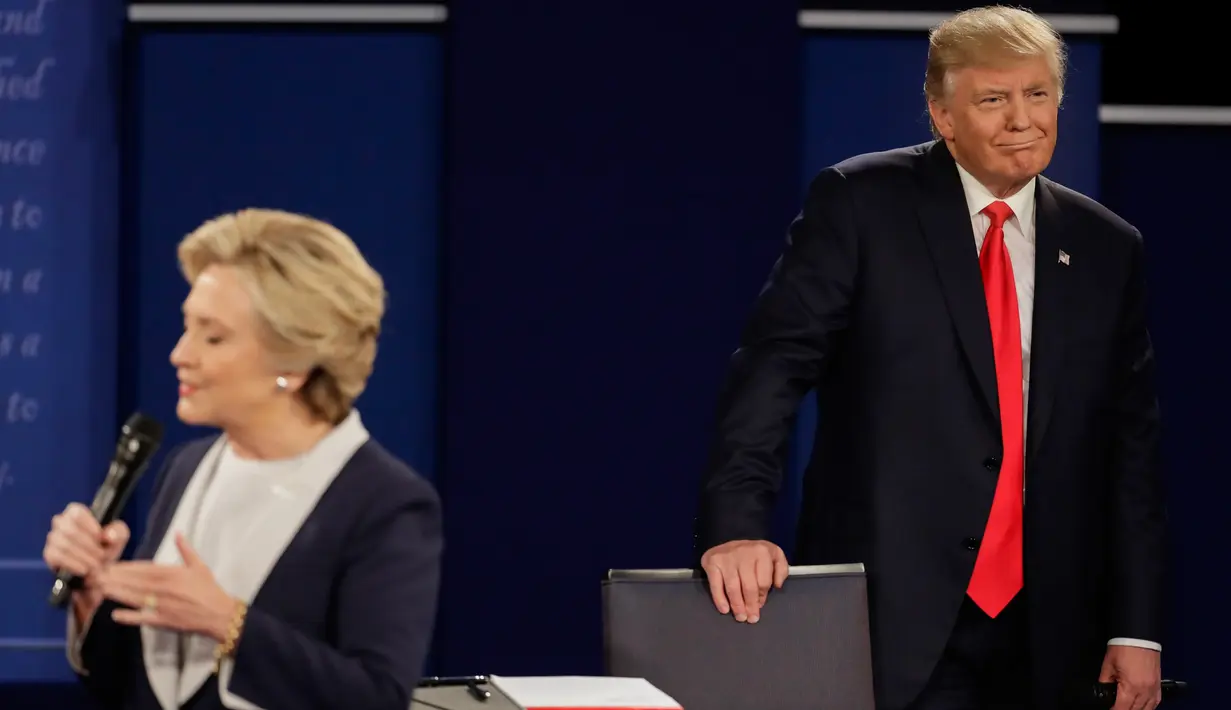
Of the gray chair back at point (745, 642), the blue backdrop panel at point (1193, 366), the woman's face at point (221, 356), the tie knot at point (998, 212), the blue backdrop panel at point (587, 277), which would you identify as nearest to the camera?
the woman's face at point (221, 356)

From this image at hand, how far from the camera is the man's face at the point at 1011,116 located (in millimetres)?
2391

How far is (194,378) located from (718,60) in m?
2.65

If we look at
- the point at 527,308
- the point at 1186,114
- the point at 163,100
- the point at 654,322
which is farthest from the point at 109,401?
the point at 1186,114

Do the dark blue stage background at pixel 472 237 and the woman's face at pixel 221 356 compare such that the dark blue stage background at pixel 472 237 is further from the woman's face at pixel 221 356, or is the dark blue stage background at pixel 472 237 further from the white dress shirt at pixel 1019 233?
the woman's face at pixel 221 356

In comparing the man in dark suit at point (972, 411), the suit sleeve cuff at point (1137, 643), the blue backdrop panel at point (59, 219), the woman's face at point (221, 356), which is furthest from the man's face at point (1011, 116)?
the blue backdrop panel at point (59, 219)

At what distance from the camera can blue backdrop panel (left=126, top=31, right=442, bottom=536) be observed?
13.7ft

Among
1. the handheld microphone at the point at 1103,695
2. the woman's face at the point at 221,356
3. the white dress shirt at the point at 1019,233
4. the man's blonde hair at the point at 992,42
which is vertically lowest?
the handheld microphone at the point at 1103,695

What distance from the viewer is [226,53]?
13.7 ft

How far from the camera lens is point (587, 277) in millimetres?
4109

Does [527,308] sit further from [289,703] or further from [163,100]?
[289,703]

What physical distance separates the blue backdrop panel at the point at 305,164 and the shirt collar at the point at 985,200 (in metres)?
2.01

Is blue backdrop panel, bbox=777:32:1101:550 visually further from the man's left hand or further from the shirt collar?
the man's left hand

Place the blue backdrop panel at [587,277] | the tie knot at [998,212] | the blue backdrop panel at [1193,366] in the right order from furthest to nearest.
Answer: the blue backdrop panel at [1193,366], the blue backdrop panel at [587,277], the tie knot at [998,212]

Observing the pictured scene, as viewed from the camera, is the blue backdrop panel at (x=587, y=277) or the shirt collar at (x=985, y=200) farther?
the blue backdrop panel at (x=587, y=277)
